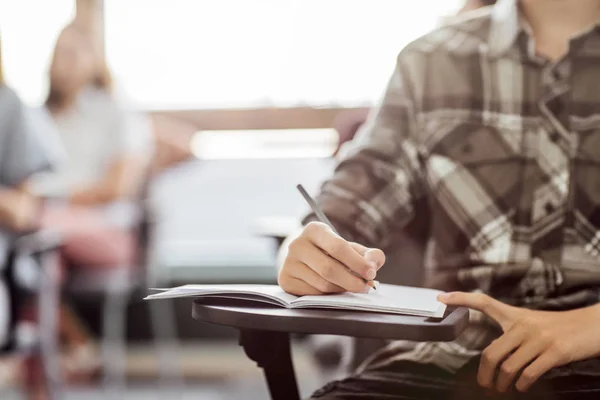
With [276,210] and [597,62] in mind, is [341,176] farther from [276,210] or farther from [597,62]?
[276,210]

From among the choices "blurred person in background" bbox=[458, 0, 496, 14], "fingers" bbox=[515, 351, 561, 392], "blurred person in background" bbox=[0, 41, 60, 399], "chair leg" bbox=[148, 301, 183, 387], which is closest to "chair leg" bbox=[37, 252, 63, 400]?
"blurred person in background" bbox=[0, 41, 60, 399]

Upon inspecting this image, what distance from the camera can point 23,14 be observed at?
11.2ft

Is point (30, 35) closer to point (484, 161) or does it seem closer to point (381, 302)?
point (484, 161)

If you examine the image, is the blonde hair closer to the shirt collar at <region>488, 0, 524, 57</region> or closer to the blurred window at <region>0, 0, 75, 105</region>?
the blurred window at <region>0, 0, 75, 105</region>

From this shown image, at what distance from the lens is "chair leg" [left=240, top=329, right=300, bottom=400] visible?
889mm

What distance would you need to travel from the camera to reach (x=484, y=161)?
43.1 inches

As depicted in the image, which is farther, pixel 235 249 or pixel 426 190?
pixel 235 249

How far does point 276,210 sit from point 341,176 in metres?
2.35

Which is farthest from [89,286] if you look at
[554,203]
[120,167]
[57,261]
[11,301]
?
[554,203]

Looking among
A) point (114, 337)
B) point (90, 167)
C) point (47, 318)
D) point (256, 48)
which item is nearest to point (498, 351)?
point (47, 318)

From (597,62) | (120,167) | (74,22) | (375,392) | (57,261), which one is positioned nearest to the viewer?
(375,392)

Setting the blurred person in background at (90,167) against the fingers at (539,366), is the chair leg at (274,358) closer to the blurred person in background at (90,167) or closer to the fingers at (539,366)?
the fingers at (539,366)

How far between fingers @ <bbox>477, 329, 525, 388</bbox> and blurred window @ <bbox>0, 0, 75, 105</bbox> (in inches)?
115

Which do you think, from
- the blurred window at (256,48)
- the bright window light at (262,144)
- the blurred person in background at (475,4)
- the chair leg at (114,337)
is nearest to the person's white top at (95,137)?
the blurred window at (256,48)
